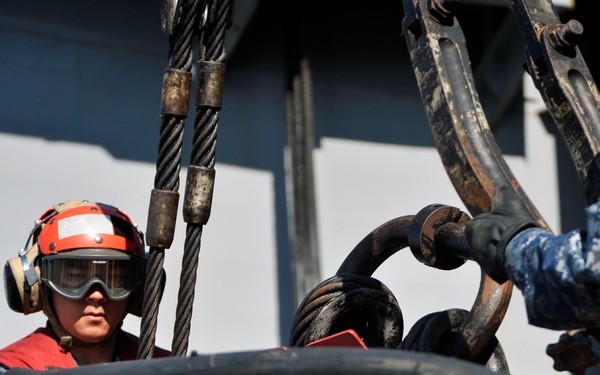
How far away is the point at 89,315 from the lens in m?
4.38

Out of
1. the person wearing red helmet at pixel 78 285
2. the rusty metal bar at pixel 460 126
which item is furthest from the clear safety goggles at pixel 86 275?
the rusty metal bar at pixel 460 126

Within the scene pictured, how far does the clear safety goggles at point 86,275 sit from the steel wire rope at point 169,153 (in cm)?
68

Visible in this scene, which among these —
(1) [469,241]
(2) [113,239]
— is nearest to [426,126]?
(2) [113,239]

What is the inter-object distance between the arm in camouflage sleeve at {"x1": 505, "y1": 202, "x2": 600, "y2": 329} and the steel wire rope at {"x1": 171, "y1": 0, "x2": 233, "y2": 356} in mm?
1276

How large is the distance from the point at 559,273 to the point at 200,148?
4.82 feet

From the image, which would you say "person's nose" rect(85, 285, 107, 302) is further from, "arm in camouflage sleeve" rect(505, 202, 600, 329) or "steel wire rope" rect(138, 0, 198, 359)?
"arm in camouflage sleeve" rect(505, 202, 600, 329)

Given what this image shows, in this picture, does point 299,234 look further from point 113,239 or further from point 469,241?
point 469,241

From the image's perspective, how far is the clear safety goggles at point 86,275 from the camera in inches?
171

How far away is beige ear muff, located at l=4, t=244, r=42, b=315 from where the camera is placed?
4.43m

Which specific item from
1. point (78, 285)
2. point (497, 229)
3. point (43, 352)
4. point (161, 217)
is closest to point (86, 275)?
point (78, 285)

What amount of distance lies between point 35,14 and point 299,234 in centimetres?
193

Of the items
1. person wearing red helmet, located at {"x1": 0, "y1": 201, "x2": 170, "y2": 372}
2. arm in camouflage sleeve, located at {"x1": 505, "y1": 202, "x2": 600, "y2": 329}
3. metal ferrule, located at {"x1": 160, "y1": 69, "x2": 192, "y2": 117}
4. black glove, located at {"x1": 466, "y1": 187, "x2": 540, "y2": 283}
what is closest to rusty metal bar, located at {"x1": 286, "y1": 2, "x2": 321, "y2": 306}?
person wearing red helmet, located at {"x1": 0, "y1": 201, "x2": 170, "y2": 372}

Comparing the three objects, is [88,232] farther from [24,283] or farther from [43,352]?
[43,352]

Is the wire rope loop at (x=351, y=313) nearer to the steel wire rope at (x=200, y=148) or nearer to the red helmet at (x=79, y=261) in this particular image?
the steel wire rope at (x=200, y=148)
